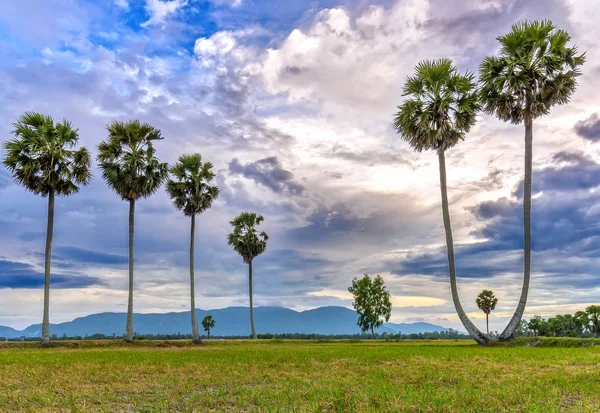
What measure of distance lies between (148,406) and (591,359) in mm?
15638

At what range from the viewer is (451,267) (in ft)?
111

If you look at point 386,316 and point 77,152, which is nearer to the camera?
point 77,152

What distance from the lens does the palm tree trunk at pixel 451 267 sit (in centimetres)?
3262

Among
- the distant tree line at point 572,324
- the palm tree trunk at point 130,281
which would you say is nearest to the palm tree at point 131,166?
the palm tree trunk at point 130,281

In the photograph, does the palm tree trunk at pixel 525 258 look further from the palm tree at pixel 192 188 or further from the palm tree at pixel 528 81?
the palm tree at pixel 192 188

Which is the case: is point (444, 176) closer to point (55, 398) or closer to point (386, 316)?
point (55, 398)

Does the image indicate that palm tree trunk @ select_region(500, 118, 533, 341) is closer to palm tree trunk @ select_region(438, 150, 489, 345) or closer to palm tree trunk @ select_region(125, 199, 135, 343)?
palm tree trunk @ select_region(438, 150, 489, 345)

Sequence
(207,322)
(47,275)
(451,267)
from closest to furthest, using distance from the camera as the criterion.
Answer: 1. (451,267)
2. (47,275)
3. (207,322)

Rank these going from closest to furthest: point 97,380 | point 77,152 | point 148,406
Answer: point 148,406
point 97,380
point 77,152

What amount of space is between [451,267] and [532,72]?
1541 centimetres

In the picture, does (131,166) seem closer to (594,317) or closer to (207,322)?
(207,322)

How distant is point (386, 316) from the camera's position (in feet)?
258

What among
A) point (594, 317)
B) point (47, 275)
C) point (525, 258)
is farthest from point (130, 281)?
point (594, 317)

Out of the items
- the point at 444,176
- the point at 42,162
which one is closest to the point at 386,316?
the point at 444,176
